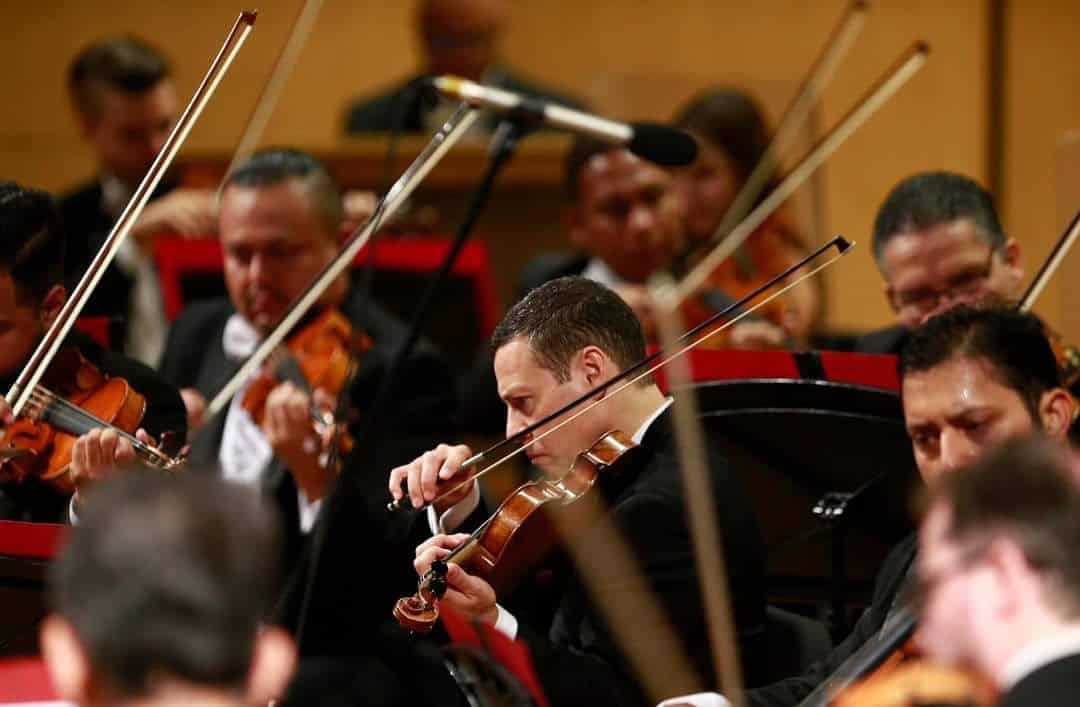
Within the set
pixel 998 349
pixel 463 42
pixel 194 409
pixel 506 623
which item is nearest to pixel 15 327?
pixel 194 409

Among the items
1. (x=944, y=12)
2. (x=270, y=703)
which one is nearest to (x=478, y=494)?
(x=270, y=703)

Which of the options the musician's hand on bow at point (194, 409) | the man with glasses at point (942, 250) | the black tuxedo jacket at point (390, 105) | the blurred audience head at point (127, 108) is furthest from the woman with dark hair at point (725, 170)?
the musician's hand on bow at point (194, 409)

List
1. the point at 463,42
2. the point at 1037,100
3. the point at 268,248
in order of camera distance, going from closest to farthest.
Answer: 1. the point at 268,248
2. the point at 463,42
3. the point at 1037,100

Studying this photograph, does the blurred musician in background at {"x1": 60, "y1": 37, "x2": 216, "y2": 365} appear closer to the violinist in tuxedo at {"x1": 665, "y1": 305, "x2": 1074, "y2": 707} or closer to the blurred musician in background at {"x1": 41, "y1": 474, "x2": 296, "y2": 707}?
the violinist in tuxedo at {"x1": 665, "y1": 305, "x2": 1074, "y2": 707}

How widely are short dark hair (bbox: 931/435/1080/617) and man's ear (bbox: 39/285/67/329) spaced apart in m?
1.80

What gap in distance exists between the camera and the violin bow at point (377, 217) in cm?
245

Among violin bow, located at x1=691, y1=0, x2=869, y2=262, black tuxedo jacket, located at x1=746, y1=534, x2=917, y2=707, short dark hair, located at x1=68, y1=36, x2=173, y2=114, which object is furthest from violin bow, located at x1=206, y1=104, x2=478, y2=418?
violin bow, located at x1=691, y1=0, x2=869, y2=262

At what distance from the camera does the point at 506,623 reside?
2480mm

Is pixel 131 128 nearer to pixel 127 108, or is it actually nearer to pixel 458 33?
pixel 127 108

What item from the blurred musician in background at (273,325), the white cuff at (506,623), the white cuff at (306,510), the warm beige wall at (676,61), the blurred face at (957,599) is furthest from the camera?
the warm beige wall at (676,61)

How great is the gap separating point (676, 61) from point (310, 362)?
2.89 metres

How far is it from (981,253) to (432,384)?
109 centimetres

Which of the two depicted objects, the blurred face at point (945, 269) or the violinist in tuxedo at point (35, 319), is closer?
the violinist in tuxedo at point (35, 319)

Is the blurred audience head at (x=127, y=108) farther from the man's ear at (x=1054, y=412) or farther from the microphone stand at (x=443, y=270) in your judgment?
the man's ear at (x=1054, y=412)
